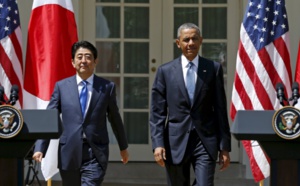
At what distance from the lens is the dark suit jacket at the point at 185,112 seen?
21.8 ft

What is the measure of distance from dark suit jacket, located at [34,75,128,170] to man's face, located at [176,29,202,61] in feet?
2.38

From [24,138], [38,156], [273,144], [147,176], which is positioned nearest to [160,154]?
[38,156]

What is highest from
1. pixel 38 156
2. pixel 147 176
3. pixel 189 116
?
pixel 189 116

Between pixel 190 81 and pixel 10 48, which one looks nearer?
pixel 190 81

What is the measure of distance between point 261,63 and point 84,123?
300cm

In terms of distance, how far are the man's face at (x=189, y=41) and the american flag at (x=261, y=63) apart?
2.45 meters

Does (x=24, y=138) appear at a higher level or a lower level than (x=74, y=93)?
lower

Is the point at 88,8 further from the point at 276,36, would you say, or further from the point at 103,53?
the point at 276,36

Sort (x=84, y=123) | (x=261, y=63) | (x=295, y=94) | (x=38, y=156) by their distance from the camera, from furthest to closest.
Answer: (x=261, y=63) → (x=84, y=123) → (x=38, y=156) → (x=295, y=94)

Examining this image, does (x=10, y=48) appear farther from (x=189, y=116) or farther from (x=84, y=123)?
(x=189, y=116)

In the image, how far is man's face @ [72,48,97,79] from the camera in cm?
679

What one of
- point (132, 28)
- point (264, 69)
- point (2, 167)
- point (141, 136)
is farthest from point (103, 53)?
point (2, 167)

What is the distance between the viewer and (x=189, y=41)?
6652mm

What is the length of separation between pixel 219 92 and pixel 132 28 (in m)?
4.91
